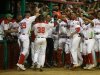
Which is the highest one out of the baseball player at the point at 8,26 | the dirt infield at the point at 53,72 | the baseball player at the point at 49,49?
the baseball player at the point at 8,26

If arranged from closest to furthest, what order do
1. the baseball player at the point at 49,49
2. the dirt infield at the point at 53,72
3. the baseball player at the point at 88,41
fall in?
the dirt infield at the point at 53,72 → the baseball player at the point at 88,41 → the baseball player at the point at 49,49

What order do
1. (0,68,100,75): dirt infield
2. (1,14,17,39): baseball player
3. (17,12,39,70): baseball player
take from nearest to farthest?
(0,68,100,75): dirt infield → (17,12,39,70): baseball player → (1,14,17,39): baseball player

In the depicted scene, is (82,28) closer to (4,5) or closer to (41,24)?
(41,24)

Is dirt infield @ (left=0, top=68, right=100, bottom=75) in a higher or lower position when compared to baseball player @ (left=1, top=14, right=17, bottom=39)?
lower

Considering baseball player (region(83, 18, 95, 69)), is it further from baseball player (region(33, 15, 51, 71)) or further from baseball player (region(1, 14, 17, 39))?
baseball player (region(1, 14, 17, 39))

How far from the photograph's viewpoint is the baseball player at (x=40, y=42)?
16.3m

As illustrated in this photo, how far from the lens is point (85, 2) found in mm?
28422

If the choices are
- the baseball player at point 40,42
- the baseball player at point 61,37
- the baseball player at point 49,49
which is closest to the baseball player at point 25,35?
the baseball player at point 40,42

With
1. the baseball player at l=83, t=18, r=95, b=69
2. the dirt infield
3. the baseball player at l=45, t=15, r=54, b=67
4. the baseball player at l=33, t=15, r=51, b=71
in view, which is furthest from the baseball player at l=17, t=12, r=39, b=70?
the baseball player at l=83, t=18, r=95, b=69

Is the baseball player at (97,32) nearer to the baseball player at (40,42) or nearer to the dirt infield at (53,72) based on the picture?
the dirt infield at (53,72)

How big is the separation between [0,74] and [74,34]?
348 cm

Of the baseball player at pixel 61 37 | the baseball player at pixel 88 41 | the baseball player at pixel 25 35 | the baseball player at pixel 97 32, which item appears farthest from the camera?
the baseball player at pixel 61 37

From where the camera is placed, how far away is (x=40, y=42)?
1633cm

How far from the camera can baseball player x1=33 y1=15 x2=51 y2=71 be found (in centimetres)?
1631
